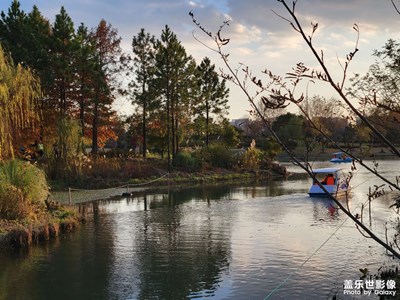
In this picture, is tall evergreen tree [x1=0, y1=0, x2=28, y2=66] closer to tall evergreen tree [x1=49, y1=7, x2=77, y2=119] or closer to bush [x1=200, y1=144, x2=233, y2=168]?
tall evergreen tree [x1=49, y1=7, x2=77, y2=119]

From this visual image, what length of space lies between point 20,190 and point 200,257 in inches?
281

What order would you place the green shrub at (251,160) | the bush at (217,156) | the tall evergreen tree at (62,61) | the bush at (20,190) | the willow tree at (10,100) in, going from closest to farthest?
the bush at (20,190)
the willow tree at (10,100)
the tall evergreen tree at (62,61)
the bush at (217,156)
the green shrub at (251,160)

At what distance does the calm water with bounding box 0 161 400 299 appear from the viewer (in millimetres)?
10281

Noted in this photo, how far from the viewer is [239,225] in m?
17.8

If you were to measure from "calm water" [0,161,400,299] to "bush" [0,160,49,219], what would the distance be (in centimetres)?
187

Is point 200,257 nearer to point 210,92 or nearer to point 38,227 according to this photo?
point 38,227

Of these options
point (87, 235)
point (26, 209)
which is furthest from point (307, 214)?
point (26, 209)

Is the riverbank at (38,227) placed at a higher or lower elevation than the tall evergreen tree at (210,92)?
lower

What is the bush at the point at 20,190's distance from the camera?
15.7 metres

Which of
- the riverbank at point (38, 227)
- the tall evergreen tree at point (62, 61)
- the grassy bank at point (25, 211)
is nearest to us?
the riverbank at point (38, 227)

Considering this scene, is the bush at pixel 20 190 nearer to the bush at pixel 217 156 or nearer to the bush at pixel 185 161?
the bush at pixel 185 161

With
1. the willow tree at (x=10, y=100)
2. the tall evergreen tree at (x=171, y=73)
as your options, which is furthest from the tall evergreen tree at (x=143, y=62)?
the willow tree at (x=10, y=100)

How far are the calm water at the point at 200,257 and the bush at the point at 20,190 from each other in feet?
6.12

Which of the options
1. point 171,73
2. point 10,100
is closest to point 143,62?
point 171,73
